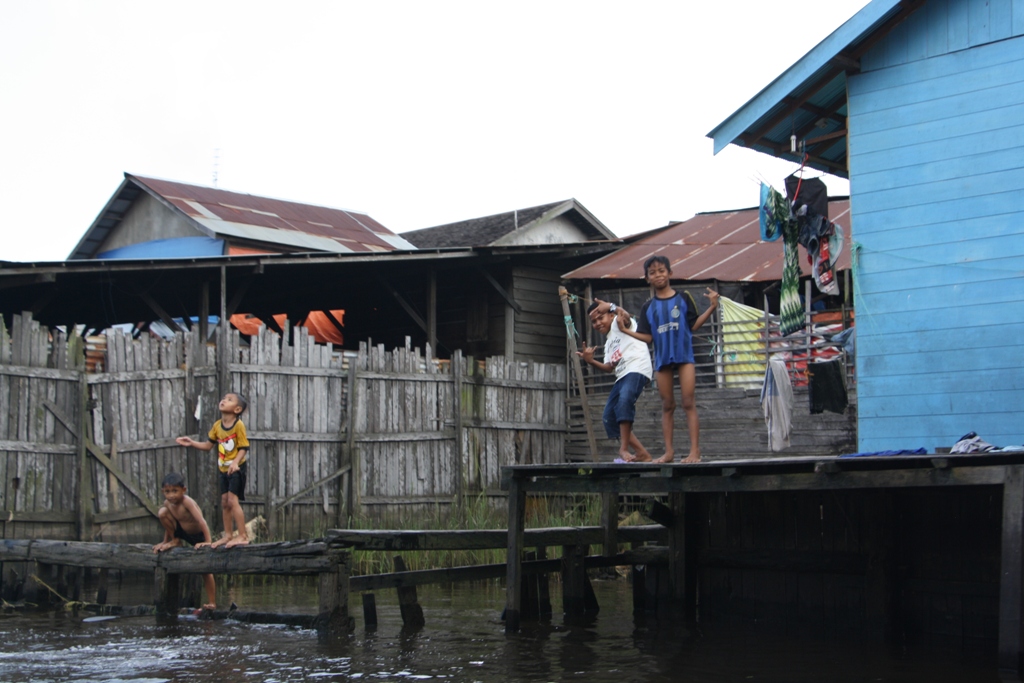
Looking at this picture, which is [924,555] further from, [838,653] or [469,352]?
[469,352]

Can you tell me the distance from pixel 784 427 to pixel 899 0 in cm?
554

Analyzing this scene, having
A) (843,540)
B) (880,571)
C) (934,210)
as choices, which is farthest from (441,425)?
(880,571)

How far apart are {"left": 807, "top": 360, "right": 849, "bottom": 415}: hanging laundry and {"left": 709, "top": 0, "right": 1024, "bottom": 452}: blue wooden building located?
5.47 ft

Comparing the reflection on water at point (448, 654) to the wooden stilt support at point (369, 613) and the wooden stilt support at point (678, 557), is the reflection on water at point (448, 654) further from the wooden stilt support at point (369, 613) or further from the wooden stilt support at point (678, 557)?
the wooden stilt support at point (678, 557)

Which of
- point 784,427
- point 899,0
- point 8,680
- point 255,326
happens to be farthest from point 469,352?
point 8,680

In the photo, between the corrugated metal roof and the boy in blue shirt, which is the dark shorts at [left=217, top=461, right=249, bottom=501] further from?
the corrugated metal roof

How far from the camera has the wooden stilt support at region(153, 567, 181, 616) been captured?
11.1 meters

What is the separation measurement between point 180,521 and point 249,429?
13.5 ft

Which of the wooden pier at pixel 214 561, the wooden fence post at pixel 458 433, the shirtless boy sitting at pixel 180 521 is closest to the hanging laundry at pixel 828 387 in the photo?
the wooden fence post at pixel 458 433

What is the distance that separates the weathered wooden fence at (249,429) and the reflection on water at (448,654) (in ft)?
9.86

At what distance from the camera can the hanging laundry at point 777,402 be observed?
14.3 metres

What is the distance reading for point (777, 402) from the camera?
47.1ft

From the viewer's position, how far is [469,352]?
21.0 metres

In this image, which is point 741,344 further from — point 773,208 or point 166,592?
point 166,592
